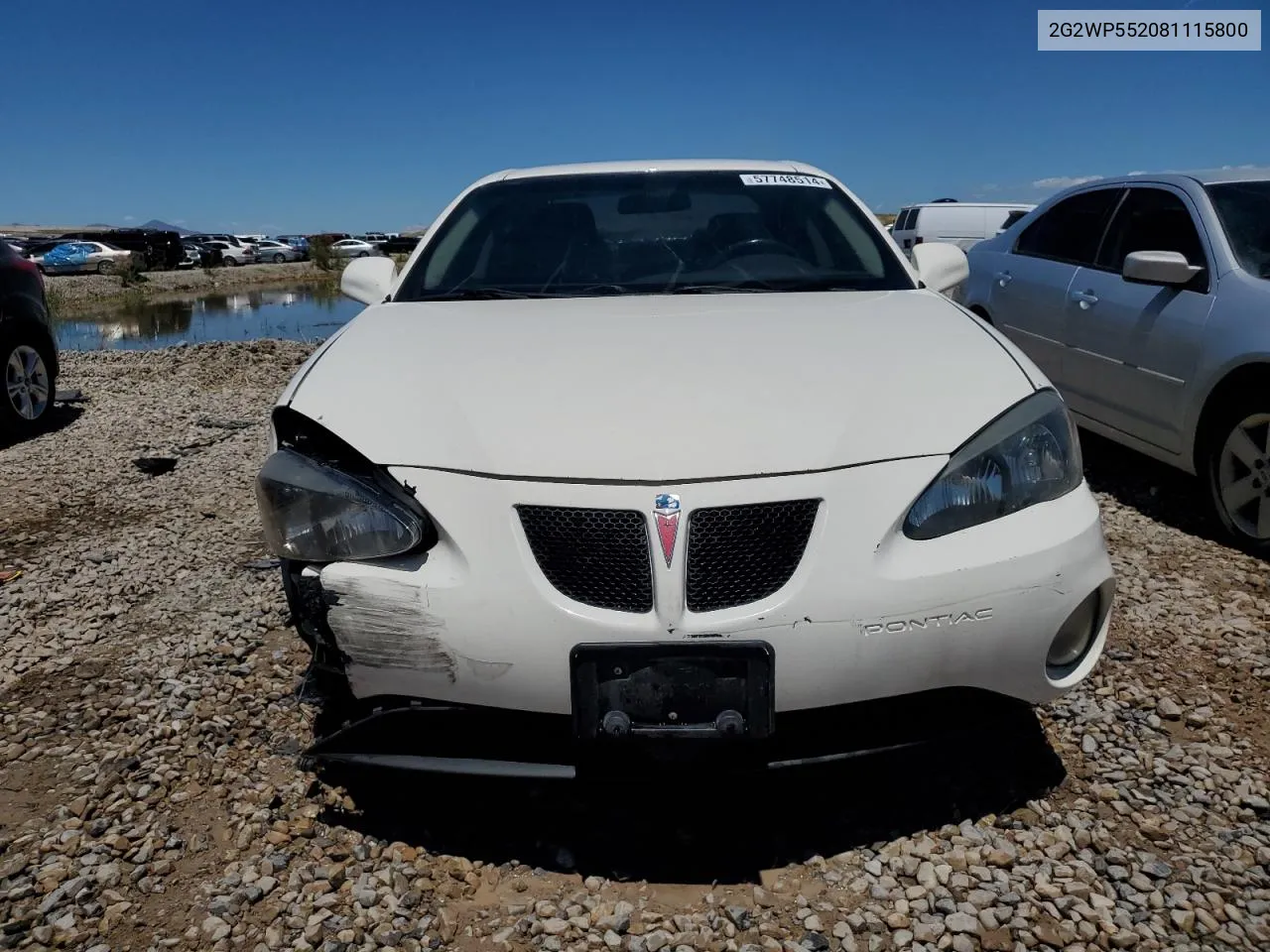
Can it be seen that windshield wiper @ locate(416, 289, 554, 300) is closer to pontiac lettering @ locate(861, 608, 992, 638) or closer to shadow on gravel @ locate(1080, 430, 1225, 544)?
pontiac lettering @ locate(861, 608, 992, 638)

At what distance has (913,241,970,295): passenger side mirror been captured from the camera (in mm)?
3234

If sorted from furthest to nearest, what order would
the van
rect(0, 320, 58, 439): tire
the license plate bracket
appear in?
the van
rect(0, 320, 58, 439): tire
the license plate bracket

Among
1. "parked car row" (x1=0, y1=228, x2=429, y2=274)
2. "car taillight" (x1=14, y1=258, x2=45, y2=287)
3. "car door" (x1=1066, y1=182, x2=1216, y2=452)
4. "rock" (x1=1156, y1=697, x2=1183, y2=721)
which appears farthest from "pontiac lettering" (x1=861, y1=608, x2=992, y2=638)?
"parked car row" (x1=0, y1=228, x2=429, y2=274)

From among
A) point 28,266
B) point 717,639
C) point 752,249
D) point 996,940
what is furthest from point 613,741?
point 28,266

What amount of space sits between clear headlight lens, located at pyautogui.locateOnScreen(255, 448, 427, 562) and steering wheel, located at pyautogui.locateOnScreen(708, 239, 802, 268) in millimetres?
1597

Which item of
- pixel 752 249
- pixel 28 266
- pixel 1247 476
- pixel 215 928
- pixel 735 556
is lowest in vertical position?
pixel 215 928

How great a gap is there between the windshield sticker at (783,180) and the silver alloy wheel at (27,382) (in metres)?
5.68

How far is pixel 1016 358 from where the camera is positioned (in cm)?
223

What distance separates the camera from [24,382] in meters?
6.58

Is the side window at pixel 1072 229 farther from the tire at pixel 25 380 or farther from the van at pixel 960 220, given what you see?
the van at pixel 960 220

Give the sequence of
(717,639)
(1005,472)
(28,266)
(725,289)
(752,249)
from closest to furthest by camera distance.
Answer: (717,639) < (1005,472) < (725,289) < (752,249) < (28,266)

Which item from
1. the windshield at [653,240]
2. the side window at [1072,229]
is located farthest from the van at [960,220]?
the windshield at [653,240]

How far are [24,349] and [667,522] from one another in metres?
6.69

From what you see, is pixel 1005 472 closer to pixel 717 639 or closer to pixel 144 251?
pixel 717 639
